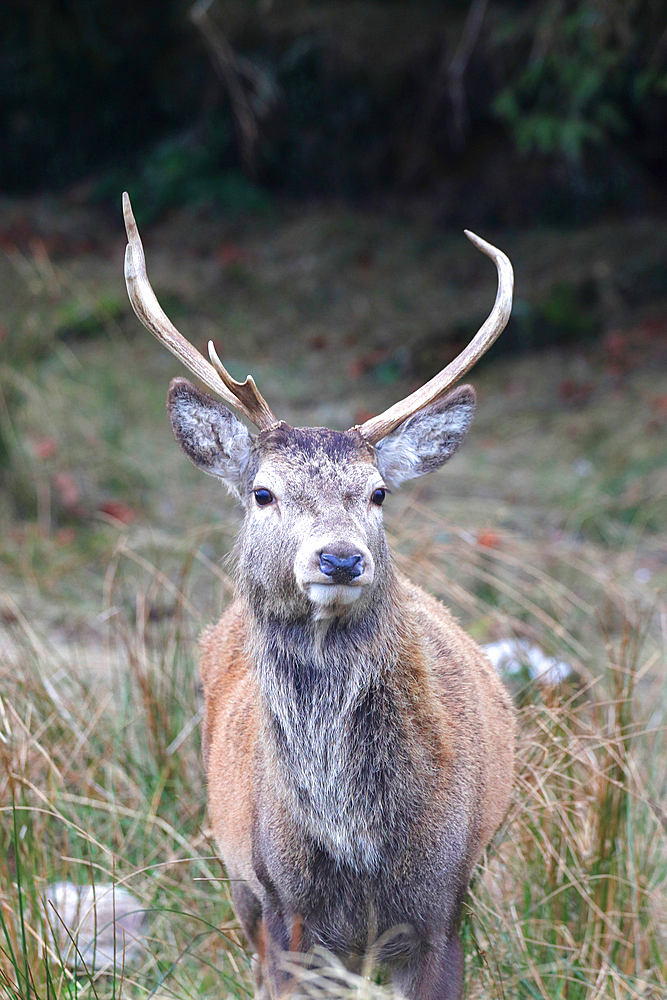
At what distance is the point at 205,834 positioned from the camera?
3.55 metres

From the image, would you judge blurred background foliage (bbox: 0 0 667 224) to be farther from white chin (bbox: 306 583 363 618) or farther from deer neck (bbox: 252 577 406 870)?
white chin (bbox: 306 583 363 618)

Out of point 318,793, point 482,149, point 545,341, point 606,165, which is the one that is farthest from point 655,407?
point 318,793

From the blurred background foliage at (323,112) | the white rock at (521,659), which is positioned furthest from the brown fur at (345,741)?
the blurred background foliage at (323,112)

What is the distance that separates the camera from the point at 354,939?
8.95 ft

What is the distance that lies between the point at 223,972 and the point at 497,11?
771 cm

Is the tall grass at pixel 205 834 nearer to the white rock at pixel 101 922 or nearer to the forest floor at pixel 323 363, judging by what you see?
the white rock at pixel 101 922

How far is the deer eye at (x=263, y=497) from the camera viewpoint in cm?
286

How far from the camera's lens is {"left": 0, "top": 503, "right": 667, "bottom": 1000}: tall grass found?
3.15m

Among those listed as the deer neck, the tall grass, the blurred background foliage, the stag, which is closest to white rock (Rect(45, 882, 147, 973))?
the tall grass

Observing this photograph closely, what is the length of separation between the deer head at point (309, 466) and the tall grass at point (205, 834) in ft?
2.78

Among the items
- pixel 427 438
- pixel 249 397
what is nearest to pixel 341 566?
pixel 249 397

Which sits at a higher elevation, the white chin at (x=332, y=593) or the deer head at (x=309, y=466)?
the deer head at (x=309, y=466)

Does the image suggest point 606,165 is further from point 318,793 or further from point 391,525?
point 318,793

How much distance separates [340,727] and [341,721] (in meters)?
0.02
